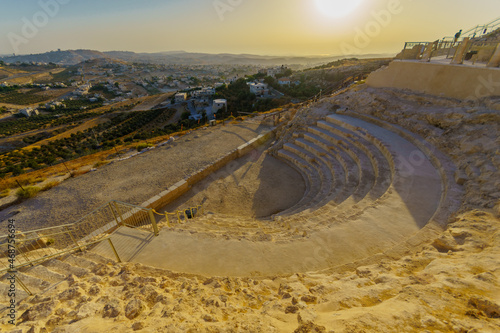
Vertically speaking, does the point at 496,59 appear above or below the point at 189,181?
above

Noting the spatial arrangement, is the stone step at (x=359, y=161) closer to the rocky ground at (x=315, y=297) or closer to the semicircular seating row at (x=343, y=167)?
the semicircular seating row at (x=343, y=167)

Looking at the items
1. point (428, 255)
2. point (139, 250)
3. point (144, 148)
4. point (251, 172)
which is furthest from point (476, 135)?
point (144, 148)

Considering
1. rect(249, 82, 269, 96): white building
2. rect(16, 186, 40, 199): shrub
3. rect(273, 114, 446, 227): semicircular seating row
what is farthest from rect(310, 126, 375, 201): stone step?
rect(249, 82, 269, 96): white building

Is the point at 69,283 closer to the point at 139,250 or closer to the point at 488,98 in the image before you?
the point at 139,250

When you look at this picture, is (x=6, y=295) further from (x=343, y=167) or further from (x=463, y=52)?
(x=463, y=52)

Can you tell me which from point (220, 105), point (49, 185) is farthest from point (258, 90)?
point (49, 185)

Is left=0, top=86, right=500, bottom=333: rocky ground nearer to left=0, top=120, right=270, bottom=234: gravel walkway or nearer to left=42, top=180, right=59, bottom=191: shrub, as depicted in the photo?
left=0, top=120, right=270, bottom=234: gravel walkway

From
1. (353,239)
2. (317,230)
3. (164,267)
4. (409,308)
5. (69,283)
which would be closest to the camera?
(409,308)
